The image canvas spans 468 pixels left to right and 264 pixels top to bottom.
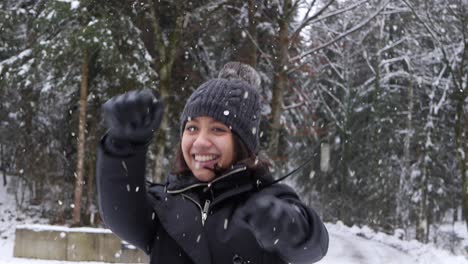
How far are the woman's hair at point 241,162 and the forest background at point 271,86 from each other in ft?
21.2

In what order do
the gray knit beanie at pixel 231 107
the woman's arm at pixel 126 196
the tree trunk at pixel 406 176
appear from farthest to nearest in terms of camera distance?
the tree trunk at pixel 406 176, the gray knit beanie at pixel 231 107, the woman's arm at pixel 126 196

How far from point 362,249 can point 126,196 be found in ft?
49.6

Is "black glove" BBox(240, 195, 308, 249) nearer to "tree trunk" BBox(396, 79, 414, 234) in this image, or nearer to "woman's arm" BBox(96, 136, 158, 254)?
"woman's arm" BBox(96, 136, 158, 254)

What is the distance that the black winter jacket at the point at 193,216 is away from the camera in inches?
64.4

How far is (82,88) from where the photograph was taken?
15836 mm

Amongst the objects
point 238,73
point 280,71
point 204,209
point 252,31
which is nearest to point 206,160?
point 204,209

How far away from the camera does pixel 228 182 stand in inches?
70.9

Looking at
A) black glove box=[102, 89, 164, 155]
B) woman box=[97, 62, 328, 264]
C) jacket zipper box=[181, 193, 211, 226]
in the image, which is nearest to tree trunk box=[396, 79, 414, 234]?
woman box=[97, 62, 328, 264]

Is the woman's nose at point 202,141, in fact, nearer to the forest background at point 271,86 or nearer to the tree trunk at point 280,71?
the forest background at point 271,86

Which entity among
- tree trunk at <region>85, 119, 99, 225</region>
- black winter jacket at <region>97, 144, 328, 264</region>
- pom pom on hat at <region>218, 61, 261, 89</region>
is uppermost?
pom pom on hat at <region>218, 61, 261, 89</region>

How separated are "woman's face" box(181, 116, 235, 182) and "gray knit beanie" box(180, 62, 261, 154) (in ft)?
0.08

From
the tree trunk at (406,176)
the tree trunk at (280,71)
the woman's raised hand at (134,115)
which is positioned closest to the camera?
the woman's raised hand at (134,115)

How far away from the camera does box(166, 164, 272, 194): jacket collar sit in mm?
1799

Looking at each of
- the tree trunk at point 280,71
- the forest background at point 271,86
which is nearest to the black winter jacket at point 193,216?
the forest background at point 271,86
